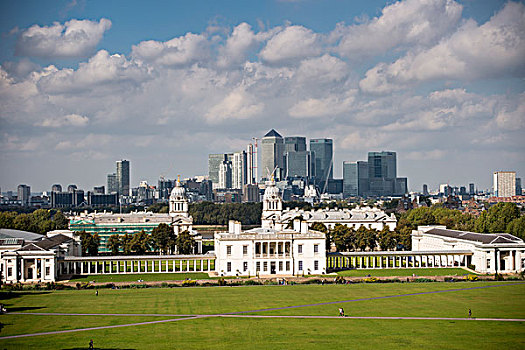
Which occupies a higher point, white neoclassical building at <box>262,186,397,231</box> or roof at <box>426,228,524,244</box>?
white neoclassical building at <box>262,186,397,231</box>

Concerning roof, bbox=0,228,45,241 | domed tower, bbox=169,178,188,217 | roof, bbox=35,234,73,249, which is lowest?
roof, bbox=35,234,73,249

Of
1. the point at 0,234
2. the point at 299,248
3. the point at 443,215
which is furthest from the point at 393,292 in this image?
the point at 443,215

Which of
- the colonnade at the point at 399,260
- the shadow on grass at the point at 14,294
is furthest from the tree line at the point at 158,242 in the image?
the shadow on grass at the point at 14,294

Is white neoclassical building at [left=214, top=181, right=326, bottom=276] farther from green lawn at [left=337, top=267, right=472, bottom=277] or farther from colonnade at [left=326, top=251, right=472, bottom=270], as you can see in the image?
colonnade at [left=326, top=251, right=472, bottom=270]

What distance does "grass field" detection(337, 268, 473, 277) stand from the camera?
93.4m

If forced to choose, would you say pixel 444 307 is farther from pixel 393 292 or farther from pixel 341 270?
pixel 341 270

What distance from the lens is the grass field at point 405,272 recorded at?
307 ft

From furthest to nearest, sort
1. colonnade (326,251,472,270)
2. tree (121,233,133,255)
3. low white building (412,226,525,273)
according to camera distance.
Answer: tree (121,233,133,255) → colonnade (326,251,472,270) → low white building (412,226,525,273)

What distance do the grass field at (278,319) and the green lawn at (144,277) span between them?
34.3 ft

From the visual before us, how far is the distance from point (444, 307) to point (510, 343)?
15214 mm

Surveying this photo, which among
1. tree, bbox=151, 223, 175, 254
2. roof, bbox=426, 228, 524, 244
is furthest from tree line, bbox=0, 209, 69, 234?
roof, bbox=426, 228, 524, 244

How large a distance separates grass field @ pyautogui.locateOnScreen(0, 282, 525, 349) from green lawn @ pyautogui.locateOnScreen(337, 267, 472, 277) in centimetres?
1071

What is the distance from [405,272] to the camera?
95.8 m

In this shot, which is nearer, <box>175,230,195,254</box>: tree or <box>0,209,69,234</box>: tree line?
<box>175,230,195,254</box>: tree
